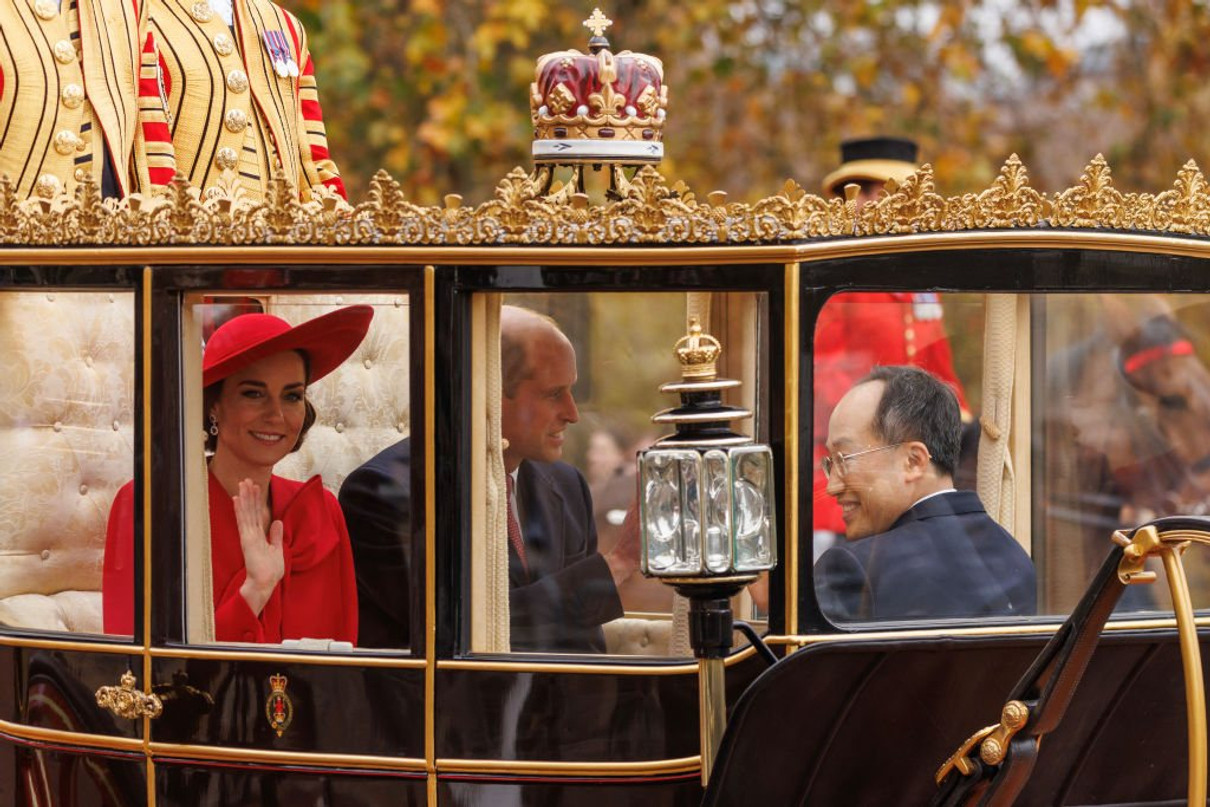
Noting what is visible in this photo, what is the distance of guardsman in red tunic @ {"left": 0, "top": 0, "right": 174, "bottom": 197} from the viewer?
415 cm

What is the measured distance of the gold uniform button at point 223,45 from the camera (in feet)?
15.0

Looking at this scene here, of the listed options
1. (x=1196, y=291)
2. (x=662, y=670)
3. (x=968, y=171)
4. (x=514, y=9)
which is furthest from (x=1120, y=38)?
(x=662, y=670)

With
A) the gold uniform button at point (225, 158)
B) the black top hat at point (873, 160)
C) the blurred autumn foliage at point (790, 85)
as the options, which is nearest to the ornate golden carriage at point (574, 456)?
the gold uniform button at point (225, 158)

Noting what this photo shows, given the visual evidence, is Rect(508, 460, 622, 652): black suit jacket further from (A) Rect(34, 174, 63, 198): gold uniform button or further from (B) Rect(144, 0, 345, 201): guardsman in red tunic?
(B) Rect(144, 0, 345, 201): guardsman in red tunic

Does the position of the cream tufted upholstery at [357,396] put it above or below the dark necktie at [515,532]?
above

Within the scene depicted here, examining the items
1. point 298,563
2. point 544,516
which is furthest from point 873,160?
point 298,563

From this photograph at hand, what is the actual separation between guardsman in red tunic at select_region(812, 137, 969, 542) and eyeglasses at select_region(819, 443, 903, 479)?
2cm

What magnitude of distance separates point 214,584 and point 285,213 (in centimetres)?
79

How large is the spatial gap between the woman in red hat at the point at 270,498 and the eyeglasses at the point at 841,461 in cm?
96

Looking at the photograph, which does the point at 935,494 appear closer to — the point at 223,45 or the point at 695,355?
the point at 695,355

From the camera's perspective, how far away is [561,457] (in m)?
3.42

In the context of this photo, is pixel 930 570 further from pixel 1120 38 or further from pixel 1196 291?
pixel 1120 38

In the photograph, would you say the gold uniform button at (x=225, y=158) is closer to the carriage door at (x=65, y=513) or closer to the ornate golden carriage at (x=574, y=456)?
the ornate golden carriage at (x=574, y=456)

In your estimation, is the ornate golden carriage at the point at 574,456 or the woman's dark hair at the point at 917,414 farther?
the woman's dark hair at the point at 917,414
